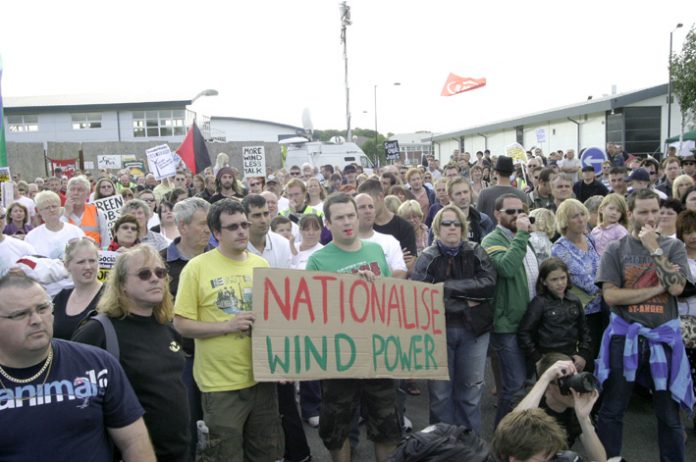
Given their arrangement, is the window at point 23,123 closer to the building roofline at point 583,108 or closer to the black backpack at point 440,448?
the building roofline at point 583,108

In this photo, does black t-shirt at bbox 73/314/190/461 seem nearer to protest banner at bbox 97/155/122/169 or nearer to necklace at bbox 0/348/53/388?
necklace at bbox 0/348/53/388

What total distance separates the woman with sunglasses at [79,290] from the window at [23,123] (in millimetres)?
45773

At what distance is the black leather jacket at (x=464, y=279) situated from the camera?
4645mm

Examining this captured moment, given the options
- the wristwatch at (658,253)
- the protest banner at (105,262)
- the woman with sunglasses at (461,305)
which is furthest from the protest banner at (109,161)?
the wristwatch at (658,253)

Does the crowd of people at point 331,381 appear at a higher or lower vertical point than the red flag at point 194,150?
lower

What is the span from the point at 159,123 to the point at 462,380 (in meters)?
42.6

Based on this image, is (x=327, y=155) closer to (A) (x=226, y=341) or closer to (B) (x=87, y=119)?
(B) (x=87, y=119)

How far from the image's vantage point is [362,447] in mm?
5215

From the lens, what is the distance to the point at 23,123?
147 ft

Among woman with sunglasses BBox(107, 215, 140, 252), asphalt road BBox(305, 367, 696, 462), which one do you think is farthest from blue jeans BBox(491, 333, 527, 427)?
woman with sunglasses BBox(107, 215, 140, 252)

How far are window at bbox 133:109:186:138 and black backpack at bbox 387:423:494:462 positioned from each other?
43596mm

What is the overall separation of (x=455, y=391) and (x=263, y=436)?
1572 mm

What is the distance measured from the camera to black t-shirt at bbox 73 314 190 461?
3.15 m

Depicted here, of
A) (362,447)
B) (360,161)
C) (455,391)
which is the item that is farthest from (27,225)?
(360,161)
